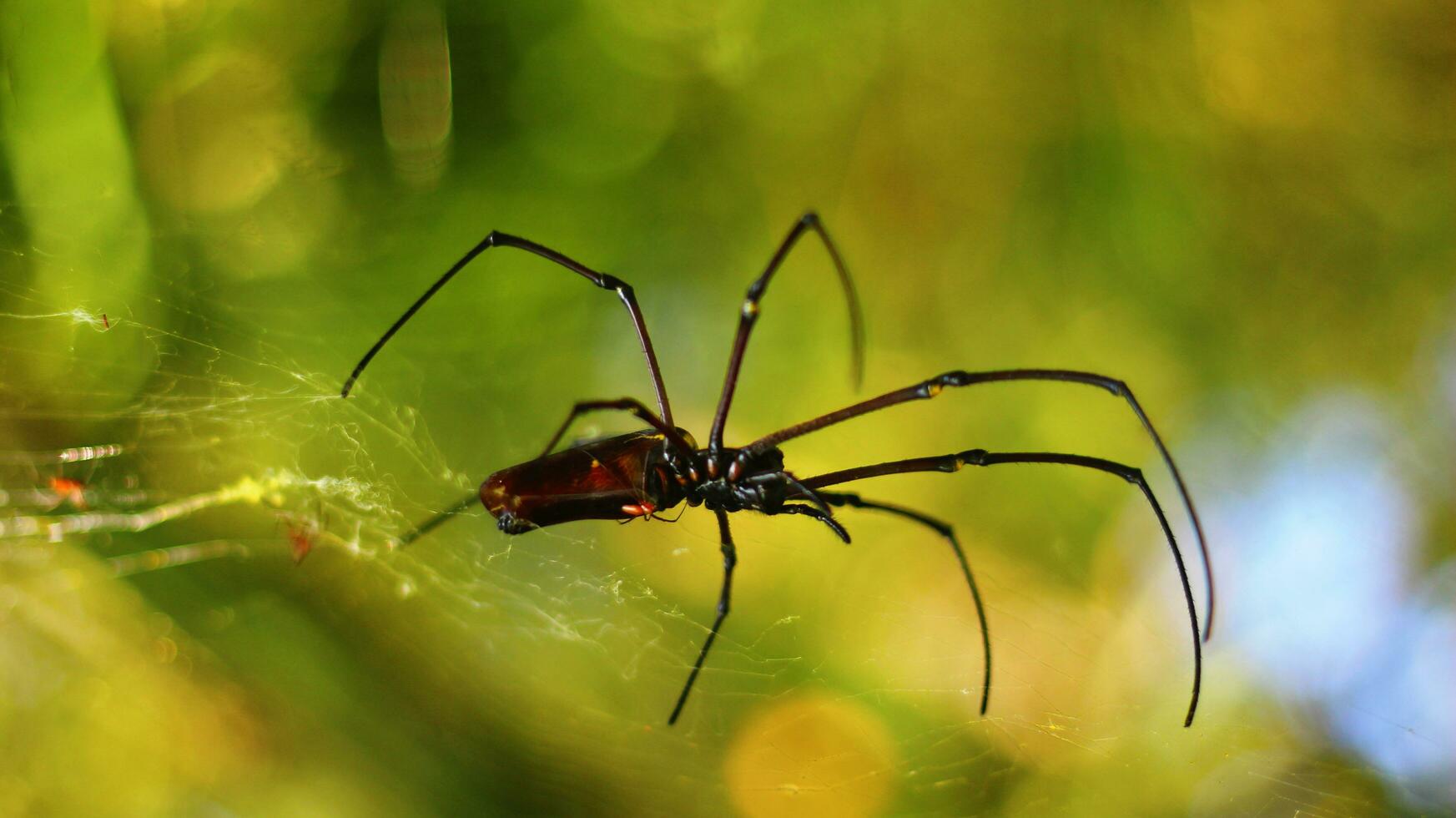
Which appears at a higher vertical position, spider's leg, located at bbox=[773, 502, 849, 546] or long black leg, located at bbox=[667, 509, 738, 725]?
spider's leg, located at bbox=[773, 502, 849, 546]

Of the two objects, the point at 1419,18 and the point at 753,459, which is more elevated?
the point at 1419,18

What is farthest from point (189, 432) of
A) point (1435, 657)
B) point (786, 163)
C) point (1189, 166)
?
point (1435, 657)

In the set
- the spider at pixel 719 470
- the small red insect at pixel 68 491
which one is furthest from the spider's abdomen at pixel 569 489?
the small red insect at pixel 68 491

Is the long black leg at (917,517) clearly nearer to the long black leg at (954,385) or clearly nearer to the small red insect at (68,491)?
the long black leg at (954,385)

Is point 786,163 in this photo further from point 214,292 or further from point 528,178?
point 214,292

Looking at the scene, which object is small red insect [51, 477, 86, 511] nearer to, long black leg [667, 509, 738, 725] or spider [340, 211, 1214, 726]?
spider [340, 211, 1214, 726]

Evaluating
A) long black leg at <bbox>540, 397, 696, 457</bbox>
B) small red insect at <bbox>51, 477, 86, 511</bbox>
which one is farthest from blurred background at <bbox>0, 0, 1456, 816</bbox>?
long black leg at <bbox>540, 397, 696, 457</bbox>

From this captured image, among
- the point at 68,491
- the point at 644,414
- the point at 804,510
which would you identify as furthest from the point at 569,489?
the point at 68,491
